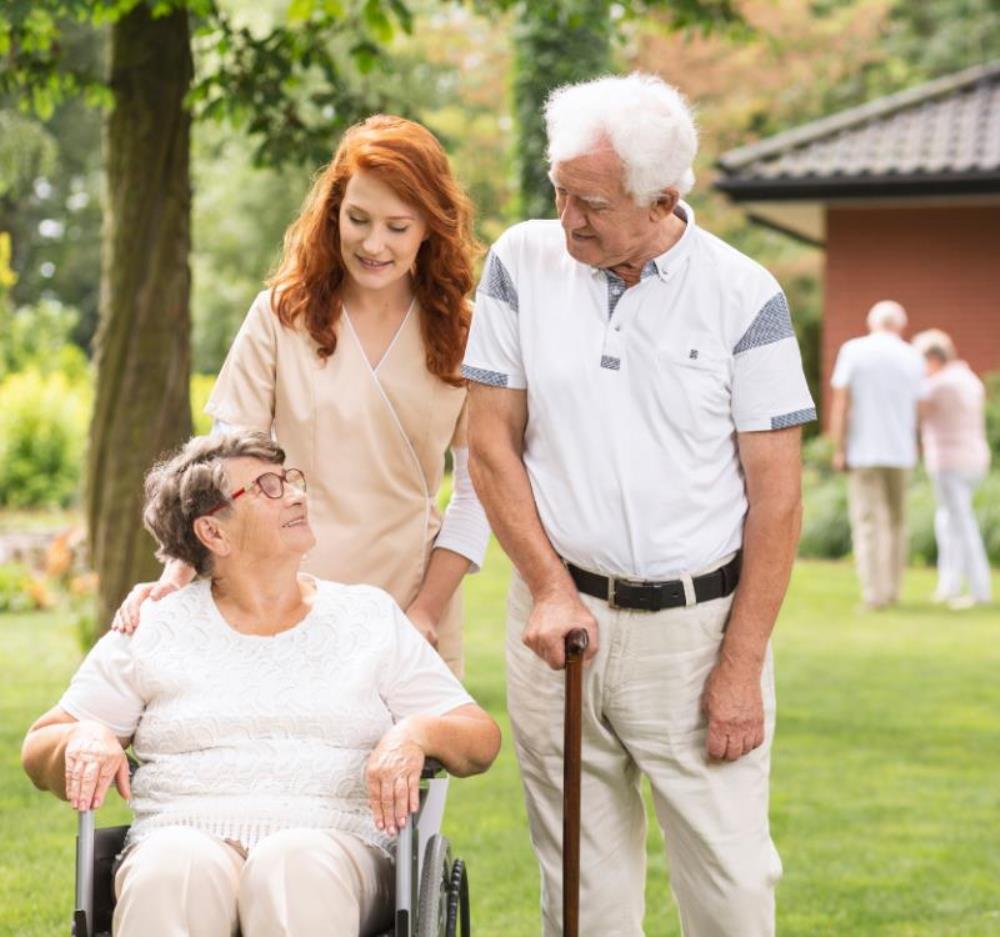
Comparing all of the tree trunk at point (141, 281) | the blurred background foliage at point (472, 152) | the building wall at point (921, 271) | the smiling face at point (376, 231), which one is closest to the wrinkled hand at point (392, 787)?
the smiling face at point (376, 231)

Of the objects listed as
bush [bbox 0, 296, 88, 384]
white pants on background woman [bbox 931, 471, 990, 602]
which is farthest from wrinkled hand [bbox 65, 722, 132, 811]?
bush [bbox 0, 296, 88, 384]

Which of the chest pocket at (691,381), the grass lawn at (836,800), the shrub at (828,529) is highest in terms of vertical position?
the chest pocket at (691,381)

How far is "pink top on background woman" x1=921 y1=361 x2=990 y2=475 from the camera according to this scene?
1178 centimetres

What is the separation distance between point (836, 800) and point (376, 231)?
3422 mm

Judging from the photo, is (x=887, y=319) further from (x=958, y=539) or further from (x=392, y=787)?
(x=392, y=787)

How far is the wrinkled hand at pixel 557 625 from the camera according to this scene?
338 centimetres

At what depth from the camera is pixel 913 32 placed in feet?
97.9

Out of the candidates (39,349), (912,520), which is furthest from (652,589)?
(39,349)

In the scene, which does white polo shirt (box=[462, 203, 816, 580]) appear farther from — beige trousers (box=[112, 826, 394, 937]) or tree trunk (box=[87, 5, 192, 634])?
tree trunk (box=[87, 5, 192, 634])

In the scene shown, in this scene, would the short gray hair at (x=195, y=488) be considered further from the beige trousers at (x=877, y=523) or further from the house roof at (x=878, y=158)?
the house roof at (x=878, y=158)

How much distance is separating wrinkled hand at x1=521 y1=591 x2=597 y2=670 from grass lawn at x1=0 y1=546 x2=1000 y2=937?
1635 mm

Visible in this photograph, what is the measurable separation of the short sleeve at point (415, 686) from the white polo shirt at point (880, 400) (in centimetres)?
803

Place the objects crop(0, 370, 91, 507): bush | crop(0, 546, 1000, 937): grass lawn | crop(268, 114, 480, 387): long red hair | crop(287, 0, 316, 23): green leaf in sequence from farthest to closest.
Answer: crop(0, 370, 91, 507): bush
crop(287, 0, 316, 23): green leaf
crop(0, 546, 1000, 937): grass lawn
crop(268, 114, 480, 387): long red hair

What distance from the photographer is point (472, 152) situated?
2559 cm
